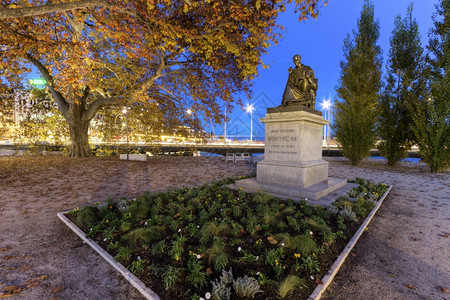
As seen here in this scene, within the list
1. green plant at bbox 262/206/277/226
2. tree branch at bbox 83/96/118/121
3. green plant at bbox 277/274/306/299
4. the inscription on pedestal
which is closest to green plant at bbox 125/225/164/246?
green plant at bbox 262/206/277/226

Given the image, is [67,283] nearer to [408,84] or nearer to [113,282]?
[113,282]

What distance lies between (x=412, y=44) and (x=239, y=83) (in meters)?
13.6

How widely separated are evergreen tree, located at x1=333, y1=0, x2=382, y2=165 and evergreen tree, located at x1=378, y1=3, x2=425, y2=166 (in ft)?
2.84

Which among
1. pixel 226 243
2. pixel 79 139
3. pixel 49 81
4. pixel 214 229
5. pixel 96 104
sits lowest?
pixel 226 243

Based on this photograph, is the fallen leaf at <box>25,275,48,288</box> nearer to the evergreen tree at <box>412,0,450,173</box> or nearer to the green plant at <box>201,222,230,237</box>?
the green plant at <box>201,222,230,237</box>

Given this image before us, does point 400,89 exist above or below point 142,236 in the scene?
above

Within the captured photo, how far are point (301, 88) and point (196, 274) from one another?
6392mm

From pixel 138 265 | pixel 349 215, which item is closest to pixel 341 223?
pixel 349 215

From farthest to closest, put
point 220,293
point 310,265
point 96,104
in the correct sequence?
point 96,104, point 310,265, point 220,293

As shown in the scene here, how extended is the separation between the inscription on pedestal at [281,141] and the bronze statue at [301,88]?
3.46ft

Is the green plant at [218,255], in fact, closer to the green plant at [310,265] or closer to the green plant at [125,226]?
the green plant at [310,265]

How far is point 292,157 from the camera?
6.32 m

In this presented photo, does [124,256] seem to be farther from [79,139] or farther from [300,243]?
[79,139]

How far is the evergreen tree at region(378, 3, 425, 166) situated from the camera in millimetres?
15047
